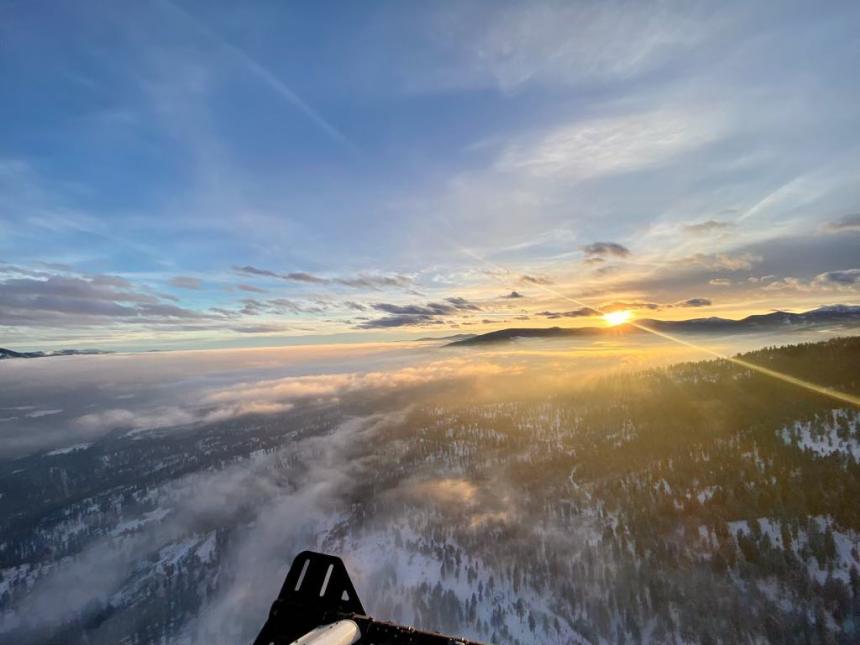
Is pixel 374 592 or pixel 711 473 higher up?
pixel 711 473

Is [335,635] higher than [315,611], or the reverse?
[335,635]

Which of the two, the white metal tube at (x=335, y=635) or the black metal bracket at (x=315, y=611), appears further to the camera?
the black metal bracket at (x=315, y=611)

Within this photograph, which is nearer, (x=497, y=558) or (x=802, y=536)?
(x=802, y=536)

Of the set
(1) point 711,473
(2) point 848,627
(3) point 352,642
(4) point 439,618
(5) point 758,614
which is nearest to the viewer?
(3) point 352,642

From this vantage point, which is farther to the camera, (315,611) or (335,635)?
(315,611)

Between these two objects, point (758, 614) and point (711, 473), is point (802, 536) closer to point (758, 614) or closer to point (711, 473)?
point (758, 614)

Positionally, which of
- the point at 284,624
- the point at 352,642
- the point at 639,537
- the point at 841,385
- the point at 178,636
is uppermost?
the point at 352,642

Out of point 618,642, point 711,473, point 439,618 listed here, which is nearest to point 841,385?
point 711,473

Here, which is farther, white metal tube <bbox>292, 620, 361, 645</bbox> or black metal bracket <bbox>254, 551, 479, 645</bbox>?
black metal bracket <bbox>254, 551, 479, 645</bbox>

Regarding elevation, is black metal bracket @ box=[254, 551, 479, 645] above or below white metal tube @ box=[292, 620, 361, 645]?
below

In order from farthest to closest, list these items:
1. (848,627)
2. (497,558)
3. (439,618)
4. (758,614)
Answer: (497,558) → (439,618) → (758,614) → (848,627)

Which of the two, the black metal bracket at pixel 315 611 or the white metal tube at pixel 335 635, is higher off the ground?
the white metal tube at pixel 335 635
